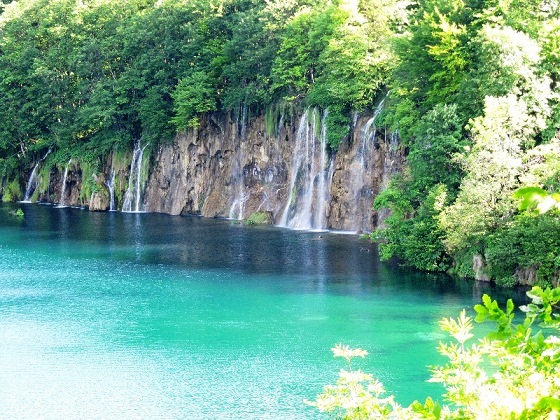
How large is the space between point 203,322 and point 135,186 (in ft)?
112

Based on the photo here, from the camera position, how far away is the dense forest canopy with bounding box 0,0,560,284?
31438mm

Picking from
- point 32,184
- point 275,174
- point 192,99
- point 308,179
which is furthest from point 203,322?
point 32,184

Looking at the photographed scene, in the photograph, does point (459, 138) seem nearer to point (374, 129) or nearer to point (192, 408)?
point (374, 129)

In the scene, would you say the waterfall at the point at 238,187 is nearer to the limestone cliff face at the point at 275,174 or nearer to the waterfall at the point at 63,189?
the limestone cliff face at the point at 275,174

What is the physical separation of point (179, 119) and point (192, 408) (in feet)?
124

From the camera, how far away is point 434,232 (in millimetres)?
33312

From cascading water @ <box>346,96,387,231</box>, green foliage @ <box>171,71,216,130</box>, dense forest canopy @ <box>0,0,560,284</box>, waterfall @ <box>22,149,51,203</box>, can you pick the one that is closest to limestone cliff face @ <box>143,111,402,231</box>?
cascading water @ <box>346,96,387,231</box>

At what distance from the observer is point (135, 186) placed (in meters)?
60.0

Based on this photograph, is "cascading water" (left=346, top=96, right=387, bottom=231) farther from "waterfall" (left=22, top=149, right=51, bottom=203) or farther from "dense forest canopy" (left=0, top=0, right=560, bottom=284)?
"waterfall" (left=22, top=149, right=51, bottom=203)

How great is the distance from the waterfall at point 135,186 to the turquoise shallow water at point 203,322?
15.2 meters

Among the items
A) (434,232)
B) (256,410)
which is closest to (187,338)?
(256,410)

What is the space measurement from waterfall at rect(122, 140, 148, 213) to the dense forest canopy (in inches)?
50.8

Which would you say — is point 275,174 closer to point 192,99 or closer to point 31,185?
point 192,99

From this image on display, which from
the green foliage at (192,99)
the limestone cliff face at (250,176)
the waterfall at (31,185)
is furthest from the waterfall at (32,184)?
the green foliage at (192,99)
